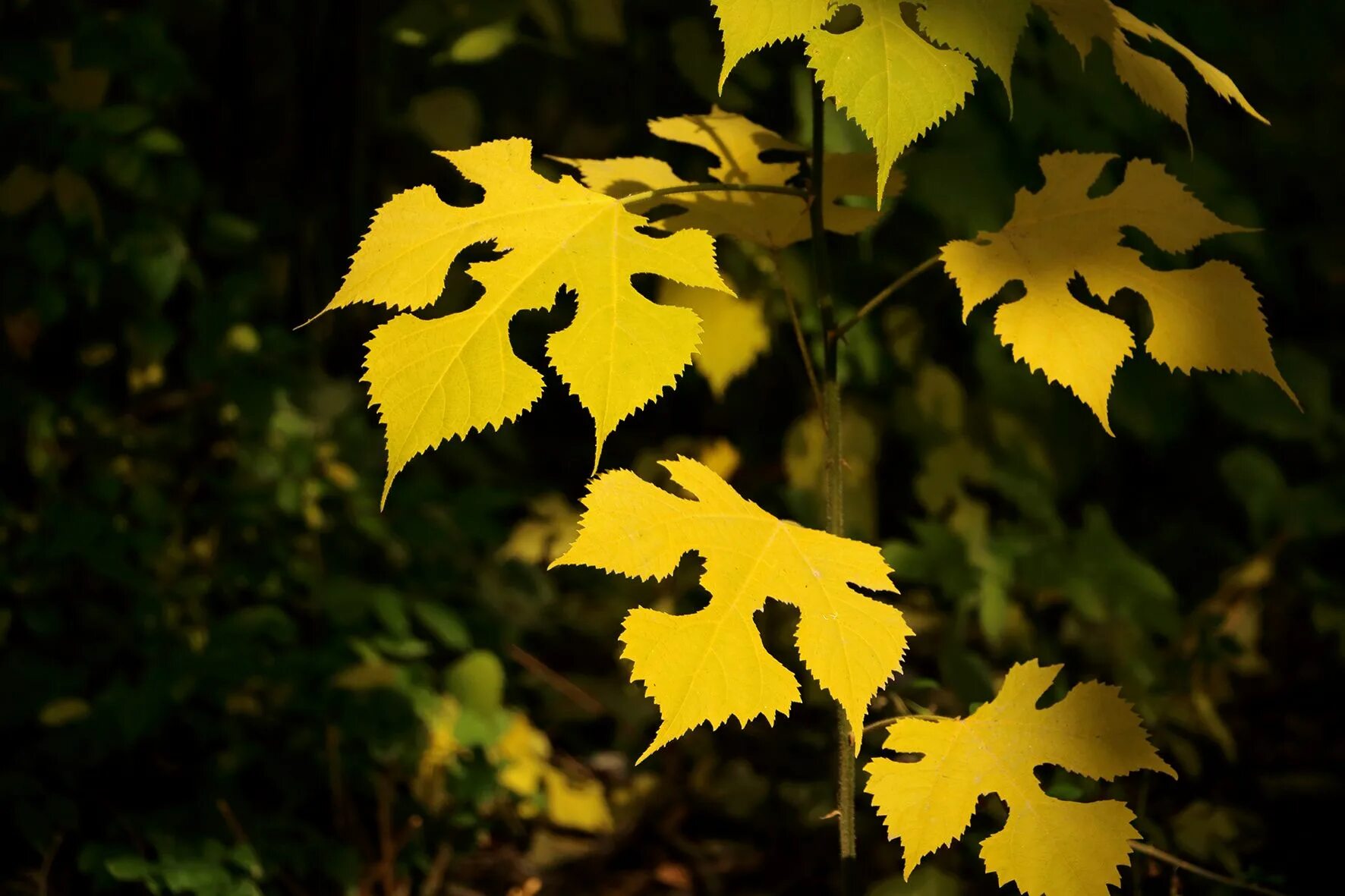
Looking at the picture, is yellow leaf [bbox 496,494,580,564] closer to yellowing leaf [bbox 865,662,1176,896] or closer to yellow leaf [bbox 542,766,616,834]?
yellow leaf [bbox 542,766,616,834]

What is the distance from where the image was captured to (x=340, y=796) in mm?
1863

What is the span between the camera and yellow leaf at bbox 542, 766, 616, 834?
83.2 inches

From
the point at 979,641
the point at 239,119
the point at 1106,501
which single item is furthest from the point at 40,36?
the point at 1106,501

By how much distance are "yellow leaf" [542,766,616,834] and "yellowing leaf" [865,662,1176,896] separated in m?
1.17

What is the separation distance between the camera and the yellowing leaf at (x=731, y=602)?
91 centimetres

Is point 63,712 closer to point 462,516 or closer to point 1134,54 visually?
point 462,516

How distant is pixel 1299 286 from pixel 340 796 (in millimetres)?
2725

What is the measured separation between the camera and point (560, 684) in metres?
2.50

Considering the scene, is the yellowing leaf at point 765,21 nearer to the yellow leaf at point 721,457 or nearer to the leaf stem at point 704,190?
the leaf stem at point 704,190

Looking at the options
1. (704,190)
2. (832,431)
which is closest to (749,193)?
(704,190)

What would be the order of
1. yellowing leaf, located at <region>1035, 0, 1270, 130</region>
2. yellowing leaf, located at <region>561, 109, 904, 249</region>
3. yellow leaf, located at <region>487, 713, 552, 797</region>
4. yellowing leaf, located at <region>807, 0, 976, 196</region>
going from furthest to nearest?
yellow leaf, located at <region>487, 713, 552, 797</region>
yellowing leaf, located at <region>561, 109, 904, 249</region>
yellowing leaf, located at <region>1035, 0, 1270, 130</region>
yellowing leaf, located at <region>807, 0, 976, 196</region>

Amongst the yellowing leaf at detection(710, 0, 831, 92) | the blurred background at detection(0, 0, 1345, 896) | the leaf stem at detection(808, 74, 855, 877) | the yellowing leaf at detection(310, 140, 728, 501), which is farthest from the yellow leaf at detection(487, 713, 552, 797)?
the yellowing leaf at detection(710, 0, 831, 92)

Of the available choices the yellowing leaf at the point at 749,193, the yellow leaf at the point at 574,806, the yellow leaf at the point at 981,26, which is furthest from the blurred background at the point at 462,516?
the yellow leaf at the point at 981,26

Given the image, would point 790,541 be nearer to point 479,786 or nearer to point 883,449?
point 479,786
